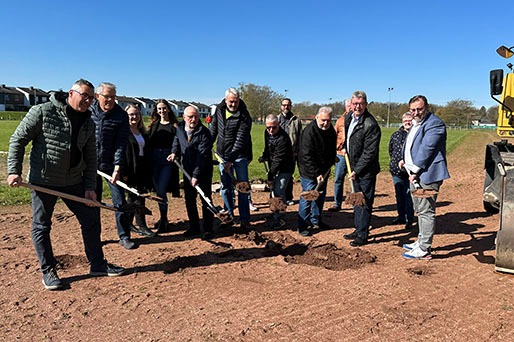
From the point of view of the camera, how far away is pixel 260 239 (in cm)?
571

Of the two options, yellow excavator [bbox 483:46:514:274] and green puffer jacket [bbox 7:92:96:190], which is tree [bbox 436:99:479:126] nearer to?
yellow excavator [bbox 483:46:514:274]

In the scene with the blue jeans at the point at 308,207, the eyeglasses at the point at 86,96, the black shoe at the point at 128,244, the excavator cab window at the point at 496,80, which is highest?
the excavator cab window at the point at 496,80

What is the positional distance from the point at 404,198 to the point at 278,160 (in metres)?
2.33

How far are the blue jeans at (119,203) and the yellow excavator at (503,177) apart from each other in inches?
180

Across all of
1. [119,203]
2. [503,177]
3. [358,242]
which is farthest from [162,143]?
[503,177]

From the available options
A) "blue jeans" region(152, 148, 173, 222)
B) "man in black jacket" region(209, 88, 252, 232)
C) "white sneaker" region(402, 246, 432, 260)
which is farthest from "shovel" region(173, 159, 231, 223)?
"white sneaker" region(402, 246, 432, 260)

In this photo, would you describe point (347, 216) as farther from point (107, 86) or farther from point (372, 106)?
point (372, 106)

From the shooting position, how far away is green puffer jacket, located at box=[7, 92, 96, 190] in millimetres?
3645

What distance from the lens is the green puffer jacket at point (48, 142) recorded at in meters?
3.64

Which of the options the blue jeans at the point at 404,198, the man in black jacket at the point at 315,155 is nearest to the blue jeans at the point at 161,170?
the man in black jacket at the point at 315,155

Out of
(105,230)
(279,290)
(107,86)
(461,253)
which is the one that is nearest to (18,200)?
(105,230)

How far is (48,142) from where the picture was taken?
3740mm

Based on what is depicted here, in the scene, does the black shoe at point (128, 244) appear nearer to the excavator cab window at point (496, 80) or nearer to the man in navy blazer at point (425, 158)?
the man in navy blazer at point (425, 158)

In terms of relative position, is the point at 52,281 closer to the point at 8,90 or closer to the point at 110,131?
the point at 110,131
